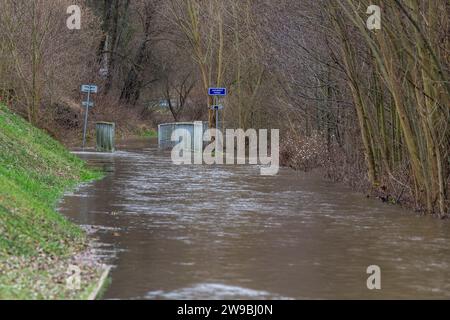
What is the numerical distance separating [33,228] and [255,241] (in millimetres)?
3464

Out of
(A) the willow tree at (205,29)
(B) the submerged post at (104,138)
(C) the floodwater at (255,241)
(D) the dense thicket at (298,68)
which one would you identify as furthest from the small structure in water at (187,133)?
(C) the floodwater at (255,241)

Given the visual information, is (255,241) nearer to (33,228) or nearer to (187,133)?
(33,228)

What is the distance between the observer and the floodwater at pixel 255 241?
10.6 meters

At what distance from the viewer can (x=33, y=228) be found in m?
13.2

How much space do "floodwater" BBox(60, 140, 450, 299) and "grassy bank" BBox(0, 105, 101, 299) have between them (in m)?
0.53

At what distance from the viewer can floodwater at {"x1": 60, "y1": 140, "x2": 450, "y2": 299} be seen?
34.9 ft

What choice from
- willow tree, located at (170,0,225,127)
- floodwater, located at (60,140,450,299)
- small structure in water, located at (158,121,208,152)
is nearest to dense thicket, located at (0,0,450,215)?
willow tree, located at (170,0,225,127)

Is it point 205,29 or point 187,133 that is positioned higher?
point 205,29

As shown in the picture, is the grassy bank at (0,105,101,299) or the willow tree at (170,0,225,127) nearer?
the grassy bank at (0,105,101,299)

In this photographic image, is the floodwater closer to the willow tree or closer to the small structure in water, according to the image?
the small structure in water

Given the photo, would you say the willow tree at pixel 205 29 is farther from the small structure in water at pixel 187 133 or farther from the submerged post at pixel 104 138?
the submerged post at pixel 104 138

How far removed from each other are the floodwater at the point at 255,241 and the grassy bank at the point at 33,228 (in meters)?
0.53

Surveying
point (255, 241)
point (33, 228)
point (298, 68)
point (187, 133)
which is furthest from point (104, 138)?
point (33, 228)

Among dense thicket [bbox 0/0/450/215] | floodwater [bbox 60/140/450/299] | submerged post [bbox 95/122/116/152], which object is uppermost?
dense thicket [bbox 0/0/450/215]
